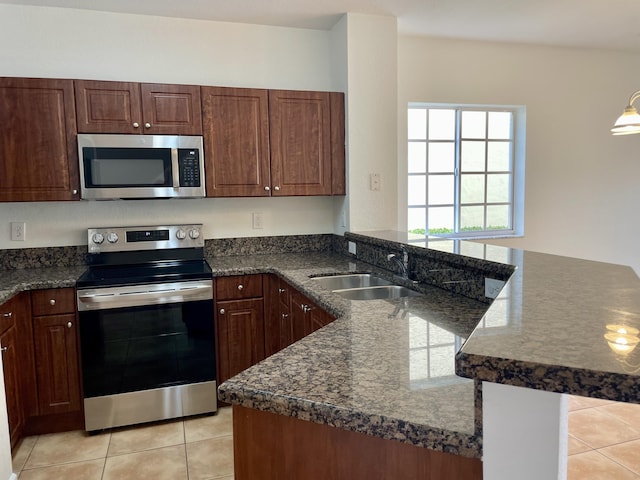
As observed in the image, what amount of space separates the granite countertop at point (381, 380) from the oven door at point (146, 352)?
1.33 m

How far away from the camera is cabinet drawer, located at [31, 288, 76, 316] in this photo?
2.64 m

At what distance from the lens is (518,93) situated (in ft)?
13.2

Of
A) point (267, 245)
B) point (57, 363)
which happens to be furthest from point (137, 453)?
point (267, 245)

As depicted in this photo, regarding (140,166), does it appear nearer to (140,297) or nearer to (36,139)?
(36,139)

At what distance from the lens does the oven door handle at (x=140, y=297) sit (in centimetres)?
268

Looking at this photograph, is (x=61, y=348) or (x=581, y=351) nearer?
(x=581, y=351)

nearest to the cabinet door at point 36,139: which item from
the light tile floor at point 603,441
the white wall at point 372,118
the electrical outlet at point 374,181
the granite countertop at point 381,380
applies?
the white wall at point 372,118

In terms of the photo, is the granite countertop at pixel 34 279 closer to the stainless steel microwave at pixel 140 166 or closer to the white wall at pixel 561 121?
the stainless steel microwave at pixel 140 166

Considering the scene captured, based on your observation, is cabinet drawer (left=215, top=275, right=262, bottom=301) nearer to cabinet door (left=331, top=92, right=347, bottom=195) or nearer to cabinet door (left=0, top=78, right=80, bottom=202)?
cabinet door (left=331, top=92, right=347, bottom=195)

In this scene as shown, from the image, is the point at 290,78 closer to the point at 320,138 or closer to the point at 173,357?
the point at 320,138

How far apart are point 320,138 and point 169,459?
2.15 metres

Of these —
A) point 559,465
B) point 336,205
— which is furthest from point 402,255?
point 559,465

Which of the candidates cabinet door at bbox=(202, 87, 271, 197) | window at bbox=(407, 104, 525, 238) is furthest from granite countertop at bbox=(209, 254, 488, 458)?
window at bbox=(407, 104, 525, 238)

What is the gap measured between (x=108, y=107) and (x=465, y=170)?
2798mm
